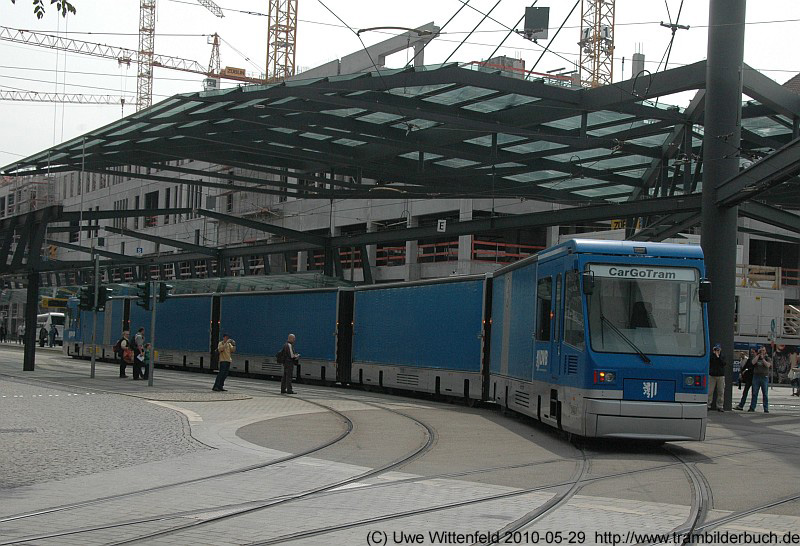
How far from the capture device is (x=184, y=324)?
148 ft

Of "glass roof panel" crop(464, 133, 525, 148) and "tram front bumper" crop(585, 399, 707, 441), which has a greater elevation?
"glass roof panel" crop(464, 133, 525, 148)

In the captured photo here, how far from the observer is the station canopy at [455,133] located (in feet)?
92.2

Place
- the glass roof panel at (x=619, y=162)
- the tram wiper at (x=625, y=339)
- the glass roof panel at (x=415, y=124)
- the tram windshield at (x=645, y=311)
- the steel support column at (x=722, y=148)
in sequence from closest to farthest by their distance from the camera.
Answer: the tram wiper at (x=625, y=339), the tram windshield at (x=645, y=311), the steel support column at (x=722, y=148), the glass roof panel at (x=415, y=124), the glass roof panel at (x=619, y=162)

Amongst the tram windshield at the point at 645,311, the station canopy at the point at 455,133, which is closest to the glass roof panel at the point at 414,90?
the station canopy at the point at 455,133

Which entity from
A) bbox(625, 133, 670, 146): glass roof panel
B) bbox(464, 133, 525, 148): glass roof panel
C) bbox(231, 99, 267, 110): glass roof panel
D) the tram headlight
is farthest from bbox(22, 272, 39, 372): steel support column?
the tram headlight

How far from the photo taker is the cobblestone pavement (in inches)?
356

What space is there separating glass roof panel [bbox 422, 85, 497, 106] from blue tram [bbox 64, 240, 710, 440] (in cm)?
536

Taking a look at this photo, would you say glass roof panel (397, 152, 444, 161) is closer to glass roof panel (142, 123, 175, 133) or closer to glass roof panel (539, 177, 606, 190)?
glass roof panel (539, 177, 606, 190)

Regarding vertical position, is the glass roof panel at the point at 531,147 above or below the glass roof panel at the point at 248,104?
below

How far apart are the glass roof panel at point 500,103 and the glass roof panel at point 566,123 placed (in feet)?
6.60

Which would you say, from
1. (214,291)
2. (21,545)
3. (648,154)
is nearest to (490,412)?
(648,154)

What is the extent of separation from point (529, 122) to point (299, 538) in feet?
79.6

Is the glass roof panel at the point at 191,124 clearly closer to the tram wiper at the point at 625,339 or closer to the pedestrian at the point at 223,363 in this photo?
the pedestrian at the point at 223,363

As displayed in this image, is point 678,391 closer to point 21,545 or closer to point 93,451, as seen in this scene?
point 93,451
